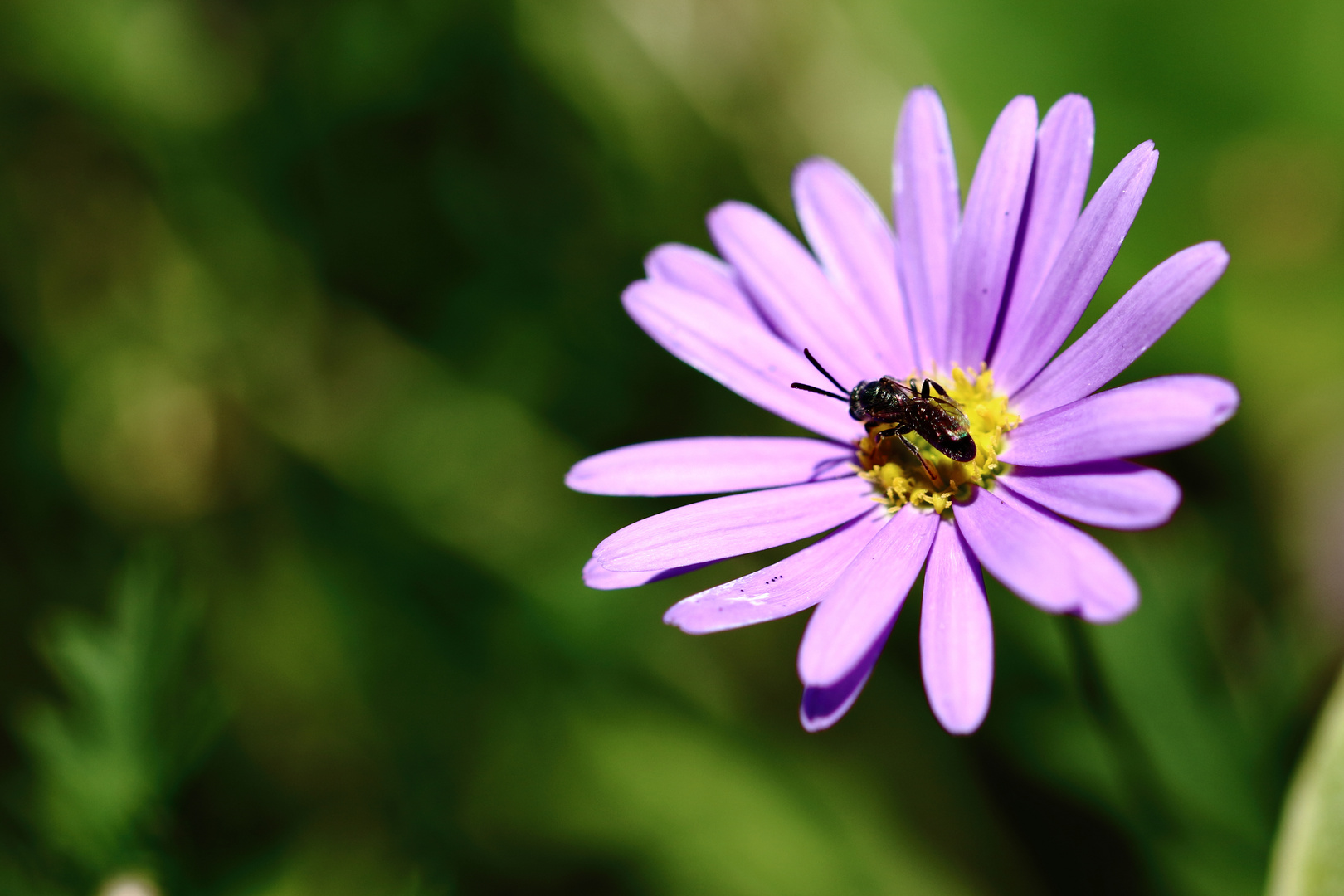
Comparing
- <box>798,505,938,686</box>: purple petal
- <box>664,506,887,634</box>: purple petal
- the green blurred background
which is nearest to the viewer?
<box>798,505,938,686</box>: purple petal

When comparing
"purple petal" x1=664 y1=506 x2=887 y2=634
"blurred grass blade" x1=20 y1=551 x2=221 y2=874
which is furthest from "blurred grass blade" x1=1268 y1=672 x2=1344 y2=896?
"blurred grass blade" x1=20 y1=551 x2=221 y2=874

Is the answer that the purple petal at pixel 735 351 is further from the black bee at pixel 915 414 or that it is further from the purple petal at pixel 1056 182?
the purple petal at pixel 1056 182

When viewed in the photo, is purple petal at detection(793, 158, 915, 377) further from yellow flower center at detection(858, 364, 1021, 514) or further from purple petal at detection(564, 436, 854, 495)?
purple petal at detection(564, 436, 854, 495)

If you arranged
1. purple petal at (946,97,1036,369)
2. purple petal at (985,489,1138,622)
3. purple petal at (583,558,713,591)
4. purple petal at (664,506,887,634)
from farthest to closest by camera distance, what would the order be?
purple petal at (946,97,1036,369) → purple petal at (583,558,713,591) → purple petal at (664,506,887,634) → purple petal at (985,489,1138,622)

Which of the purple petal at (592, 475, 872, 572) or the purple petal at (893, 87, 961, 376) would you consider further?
the purple petal at (893, 87, 961, 376)

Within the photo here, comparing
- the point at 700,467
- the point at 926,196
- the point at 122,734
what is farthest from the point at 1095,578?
the point at 122,734

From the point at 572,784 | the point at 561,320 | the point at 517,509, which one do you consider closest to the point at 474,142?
the point at 561,320

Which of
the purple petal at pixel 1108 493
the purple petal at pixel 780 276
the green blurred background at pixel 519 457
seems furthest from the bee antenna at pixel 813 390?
the green blurred background at pixel 519 457
